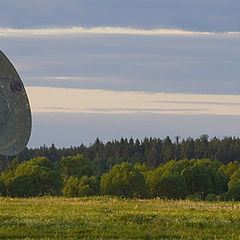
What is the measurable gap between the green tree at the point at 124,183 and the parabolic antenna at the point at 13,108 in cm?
5925

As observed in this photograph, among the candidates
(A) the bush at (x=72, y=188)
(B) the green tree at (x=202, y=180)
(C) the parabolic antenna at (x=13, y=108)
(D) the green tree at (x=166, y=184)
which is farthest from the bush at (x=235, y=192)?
(C) the parabolic antenna at (x=13, y=108)

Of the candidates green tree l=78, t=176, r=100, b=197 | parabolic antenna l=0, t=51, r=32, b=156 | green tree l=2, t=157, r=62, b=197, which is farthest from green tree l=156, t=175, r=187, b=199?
parabolic antenna l=0, t=51, r=32, b=156

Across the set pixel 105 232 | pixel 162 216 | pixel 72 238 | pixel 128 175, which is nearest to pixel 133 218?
pixel 162 216

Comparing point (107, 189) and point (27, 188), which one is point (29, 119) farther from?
point (27, 188)

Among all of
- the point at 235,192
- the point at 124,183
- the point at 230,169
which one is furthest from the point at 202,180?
the point at 230,169

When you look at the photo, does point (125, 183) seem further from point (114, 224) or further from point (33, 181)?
point (114, 224)

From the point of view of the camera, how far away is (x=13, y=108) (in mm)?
34969

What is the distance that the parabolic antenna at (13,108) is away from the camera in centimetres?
3391

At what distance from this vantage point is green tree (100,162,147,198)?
9594cm

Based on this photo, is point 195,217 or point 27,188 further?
point 27,188

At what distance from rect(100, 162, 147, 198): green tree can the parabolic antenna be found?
59250 mm

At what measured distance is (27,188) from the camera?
10731 centimetres

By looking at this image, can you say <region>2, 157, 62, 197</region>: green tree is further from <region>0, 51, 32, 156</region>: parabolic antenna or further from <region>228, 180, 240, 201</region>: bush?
<region>0, 51, 32, 156</region>: parabolic antenna

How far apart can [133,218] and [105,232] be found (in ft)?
13.5
